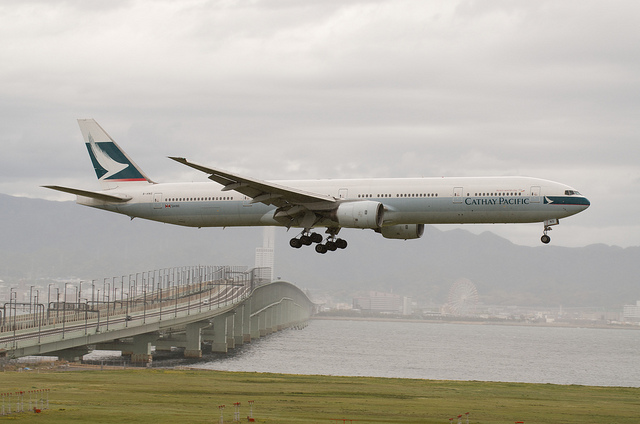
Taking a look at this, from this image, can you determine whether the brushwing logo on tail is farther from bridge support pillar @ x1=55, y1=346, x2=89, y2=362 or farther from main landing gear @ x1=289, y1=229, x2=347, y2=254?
bridge support pillar @ x1=55, y1=346, x2=89, y2=362

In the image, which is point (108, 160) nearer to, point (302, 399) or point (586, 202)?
point (302, 399)

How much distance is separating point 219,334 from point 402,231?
11951 centimetres

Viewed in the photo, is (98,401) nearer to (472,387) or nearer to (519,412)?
(519,412)

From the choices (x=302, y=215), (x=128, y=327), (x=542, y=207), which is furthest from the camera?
(x=128, y=327)

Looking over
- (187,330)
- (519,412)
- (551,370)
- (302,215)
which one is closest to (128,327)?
(187,330)

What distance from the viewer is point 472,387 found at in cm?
10100

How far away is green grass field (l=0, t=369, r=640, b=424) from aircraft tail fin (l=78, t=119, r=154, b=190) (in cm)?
2147

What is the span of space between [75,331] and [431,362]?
325 ft

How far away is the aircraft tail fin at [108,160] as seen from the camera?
8919 centimetres

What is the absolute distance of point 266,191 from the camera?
239 feet

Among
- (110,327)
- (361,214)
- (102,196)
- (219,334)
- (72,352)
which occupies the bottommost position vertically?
(219,334)

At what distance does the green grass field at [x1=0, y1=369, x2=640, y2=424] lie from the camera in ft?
200

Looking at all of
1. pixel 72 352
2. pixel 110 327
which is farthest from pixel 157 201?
pixel 110 327

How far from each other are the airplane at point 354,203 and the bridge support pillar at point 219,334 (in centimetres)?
11090
